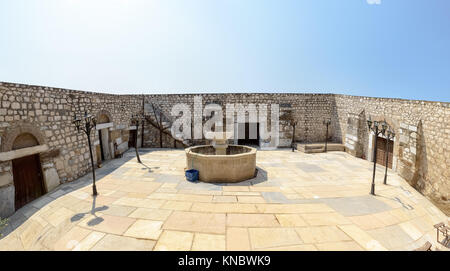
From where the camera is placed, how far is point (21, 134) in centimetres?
621

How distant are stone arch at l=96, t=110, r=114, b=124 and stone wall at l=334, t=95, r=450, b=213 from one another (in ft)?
50.3

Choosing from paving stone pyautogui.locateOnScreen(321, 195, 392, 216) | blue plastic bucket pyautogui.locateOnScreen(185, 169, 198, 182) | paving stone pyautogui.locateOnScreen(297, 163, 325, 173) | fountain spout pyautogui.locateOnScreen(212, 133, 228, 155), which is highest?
fountain spout pyautogui.locateOnScreen(212, 133, 228, 155)

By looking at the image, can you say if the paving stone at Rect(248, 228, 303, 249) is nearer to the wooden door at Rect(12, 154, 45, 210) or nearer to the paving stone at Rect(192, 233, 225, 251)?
the paving stone at Rect(192, 233, 225, 251)

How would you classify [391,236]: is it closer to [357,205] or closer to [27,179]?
[357,205]

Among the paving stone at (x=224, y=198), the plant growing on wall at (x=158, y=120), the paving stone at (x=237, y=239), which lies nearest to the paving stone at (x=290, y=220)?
the paving stone at (x=237, y=239)

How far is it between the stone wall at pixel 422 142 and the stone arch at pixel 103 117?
1534 centimetres

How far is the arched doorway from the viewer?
6148 millimetres

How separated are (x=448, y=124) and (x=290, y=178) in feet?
18.9

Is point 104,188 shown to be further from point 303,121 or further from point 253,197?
point 303,121

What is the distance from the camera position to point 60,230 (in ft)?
15.2

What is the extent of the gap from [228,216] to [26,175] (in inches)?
286

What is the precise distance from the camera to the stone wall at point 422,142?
6.67 m

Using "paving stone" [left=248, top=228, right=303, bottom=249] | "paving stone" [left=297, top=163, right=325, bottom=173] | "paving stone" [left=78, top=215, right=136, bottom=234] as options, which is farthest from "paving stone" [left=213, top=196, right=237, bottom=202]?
"paving stone" [left=297, top=163, right=325, bottom=173]
